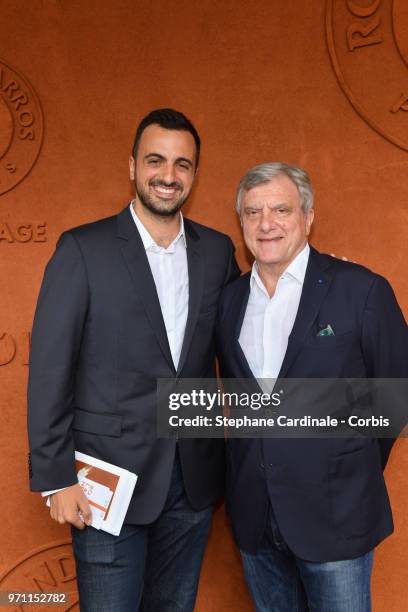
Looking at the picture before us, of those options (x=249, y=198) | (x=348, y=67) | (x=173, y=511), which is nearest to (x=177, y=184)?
(x=249, y=198)

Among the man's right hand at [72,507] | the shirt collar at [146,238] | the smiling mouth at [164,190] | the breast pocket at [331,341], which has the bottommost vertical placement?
the man's right hand at [72,507]

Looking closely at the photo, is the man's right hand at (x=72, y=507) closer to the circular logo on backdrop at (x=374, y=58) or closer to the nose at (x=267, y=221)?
the nose at (x=267, y=221)

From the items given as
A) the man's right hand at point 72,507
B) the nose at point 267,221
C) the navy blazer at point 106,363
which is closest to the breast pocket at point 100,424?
the navy blazer at point 106,363

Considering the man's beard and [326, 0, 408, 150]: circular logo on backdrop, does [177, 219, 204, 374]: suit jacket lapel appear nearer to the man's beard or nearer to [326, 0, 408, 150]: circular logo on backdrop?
the man's beard

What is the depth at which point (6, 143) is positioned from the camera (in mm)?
2410

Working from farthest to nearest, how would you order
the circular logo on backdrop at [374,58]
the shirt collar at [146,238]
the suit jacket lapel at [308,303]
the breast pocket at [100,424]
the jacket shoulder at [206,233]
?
the circular logo on backdrop at [374,58] < the jacket shoulder at [206,233] < the shirt collar at [146,238] < the breast pocket at [100,424] < the suit jacket lapel at [308,303]

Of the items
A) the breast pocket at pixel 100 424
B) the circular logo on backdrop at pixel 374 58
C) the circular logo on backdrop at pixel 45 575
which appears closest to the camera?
the breast pocket at pixel 100 424

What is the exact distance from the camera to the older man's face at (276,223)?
6.52 feet

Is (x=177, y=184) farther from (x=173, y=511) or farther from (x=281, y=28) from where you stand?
(x=173, y=511)

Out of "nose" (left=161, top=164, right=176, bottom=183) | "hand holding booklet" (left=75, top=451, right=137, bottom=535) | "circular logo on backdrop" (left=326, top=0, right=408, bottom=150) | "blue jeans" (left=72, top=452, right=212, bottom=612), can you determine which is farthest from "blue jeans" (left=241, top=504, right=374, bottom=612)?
"circular logo on backdrop" (left=326, top=0, right=408, bottom=150)

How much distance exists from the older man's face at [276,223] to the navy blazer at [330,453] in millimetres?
134

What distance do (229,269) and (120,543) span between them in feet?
3.44

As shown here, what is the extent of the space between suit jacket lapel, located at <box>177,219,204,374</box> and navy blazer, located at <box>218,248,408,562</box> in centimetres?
25

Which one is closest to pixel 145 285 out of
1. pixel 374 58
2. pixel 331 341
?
pixel 331 341
